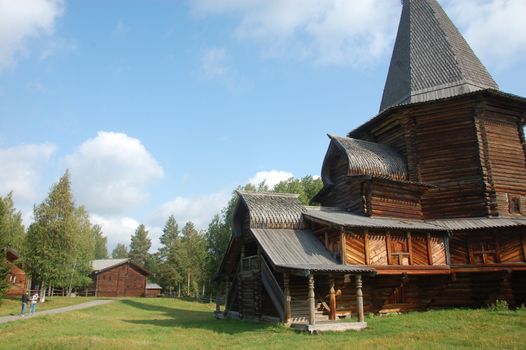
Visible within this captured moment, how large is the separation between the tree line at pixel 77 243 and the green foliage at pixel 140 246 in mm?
11090

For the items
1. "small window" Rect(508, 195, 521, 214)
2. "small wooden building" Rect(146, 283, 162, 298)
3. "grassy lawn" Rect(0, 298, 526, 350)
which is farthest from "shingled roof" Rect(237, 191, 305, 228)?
"small wooden building" Rect(146, 283, 162, 298)

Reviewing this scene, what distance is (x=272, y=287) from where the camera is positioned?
1739cm

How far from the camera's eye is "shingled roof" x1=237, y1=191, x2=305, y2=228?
62.3ft

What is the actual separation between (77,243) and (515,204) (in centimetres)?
3273

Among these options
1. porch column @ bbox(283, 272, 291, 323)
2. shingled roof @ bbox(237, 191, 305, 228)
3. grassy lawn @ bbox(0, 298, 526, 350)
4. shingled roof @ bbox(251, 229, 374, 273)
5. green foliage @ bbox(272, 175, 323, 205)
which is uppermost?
green foliage @ bbox(272, 175, 323, 205)

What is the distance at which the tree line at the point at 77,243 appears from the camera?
112 ft

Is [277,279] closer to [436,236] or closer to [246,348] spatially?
[246,348]

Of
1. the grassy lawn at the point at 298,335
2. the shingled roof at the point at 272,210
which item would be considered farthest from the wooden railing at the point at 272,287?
the shingled roof at the point at 272,210

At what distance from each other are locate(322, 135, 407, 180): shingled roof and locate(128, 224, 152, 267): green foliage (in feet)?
A: 221

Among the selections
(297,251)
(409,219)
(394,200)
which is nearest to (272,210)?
(297,251)

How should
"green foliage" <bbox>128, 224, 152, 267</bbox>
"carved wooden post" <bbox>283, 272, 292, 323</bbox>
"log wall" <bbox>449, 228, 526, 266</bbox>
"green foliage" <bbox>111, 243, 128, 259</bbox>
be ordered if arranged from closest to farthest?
"carved wooden post" <bbox>283, 272, 292, 323</bbox> → "log wall" <bbox>449, 228, 526, 266</bbox> → "green foliage" <bbox>128, 224, 152, 267</bbox> → "green foliage" <bbox>111, 243, 128, 259</bbox>

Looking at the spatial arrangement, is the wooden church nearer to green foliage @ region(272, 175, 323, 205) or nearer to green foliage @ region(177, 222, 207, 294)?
green foliage @ region(272, 175, 323, 205)

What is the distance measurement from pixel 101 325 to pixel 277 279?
26.9 feet

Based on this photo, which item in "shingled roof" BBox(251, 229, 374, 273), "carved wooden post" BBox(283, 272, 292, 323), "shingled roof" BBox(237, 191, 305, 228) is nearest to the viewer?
"shingled roof" BBox(251, 229, 374, 273)
